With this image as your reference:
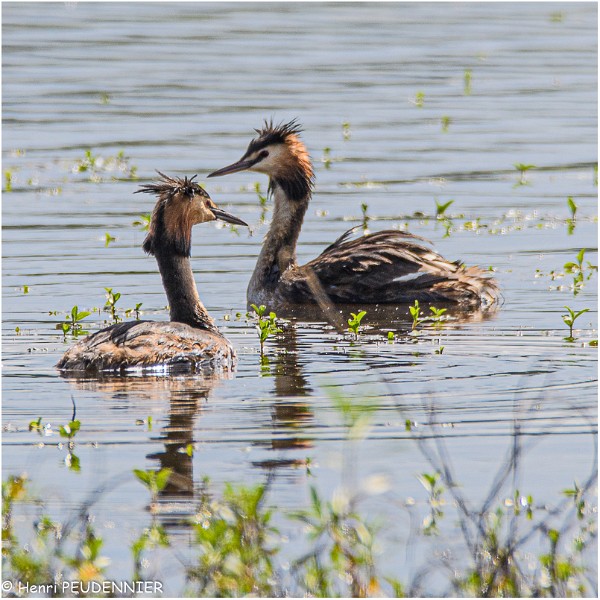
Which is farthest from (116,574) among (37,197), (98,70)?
(98,70)

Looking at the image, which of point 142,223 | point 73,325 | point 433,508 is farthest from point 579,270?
point 433,508

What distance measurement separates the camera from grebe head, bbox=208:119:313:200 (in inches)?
578

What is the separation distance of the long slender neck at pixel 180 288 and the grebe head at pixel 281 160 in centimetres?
327

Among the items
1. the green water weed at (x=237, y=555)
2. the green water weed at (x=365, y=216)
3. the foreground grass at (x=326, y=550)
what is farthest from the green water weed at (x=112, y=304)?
the green water weed at (x=237, y=555)

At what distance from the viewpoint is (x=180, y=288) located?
37.5 ft

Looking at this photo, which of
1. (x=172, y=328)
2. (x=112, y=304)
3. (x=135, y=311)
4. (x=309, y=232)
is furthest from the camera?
(x=309, y=232)

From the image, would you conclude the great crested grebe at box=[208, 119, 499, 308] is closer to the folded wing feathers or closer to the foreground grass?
the folded wing feathers

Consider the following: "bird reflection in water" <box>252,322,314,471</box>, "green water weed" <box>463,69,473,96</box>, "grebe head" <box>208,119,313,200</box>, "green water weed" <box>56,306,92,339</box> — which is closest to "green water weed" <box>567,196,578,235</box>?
"grebe head" <box>208,119,313,200</box>

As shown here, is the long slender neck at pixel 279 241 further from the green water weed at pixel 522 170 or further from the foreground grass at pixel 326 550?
the foreground grass at pixel 326 550

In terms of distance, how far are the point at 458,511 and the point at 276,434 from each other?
169 cm

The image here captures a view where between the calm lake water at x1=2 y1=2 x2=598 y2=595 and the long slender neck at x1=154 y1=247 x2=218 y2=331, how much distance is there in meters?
0.58

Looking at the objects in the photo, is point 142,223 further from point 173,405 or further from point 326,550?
point 326,550

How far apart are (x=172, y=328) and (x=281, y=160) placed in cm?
437

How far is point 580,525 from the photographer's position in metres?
7.31
